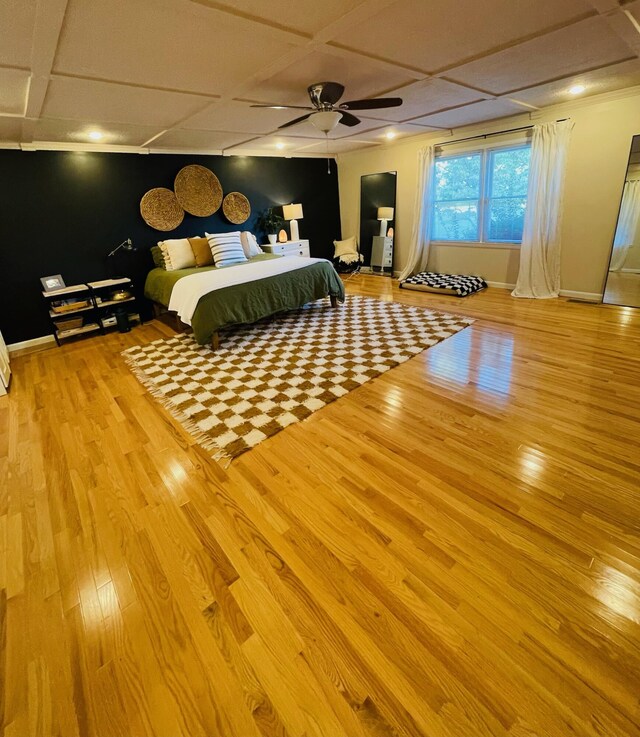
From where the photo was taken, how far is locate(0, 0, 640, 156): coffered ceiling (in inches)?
66.8

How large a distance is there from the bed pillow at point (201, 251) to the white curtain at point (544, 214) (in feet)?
14.1

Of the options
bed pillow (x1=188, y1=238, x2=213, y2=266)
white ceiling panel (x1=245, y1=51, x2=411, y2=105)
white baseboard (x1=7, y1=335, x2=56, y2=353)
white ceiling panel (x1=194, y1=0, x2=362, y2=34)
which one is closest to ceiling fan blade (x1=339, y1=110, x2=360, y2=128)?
white ceiling panel (x1=245, y1=51, x2=411, y2=105)

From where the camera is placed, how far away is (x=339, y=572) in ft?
4.72

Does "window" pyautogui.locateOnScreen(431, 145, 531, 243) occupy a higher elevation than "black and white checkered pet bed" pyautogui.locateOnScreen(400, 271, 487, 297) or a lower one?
higher

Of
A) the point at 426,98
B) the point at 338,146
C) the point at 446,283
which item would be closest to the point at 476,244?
the point at 446,283

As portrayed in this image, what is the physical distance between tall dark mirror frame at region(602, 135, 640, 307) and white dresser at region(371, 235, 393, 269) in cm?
324

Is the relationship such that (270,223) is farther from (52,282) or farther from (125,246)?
(52,282)

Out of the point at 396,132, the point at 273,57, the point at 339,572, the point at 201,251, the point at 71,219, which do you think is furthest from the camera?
the point at 396,132

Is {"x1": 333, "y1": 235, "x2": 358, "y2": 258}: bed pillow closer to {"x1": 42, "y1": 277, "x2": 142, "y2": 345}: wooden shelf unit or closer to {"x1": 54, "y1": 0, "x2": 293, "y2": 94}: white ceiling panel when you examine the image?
{"x1": 42, "y1": 277, "x2": 142, "y2": 345}: wooden shelf unit

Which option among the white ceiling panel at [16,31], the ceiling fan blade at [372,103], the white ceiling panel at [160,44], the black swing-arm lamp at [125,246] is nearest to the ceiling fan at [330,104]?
the ceiling fan blade at [372,103]

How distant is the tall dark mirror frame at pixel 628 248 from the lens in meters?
3.88

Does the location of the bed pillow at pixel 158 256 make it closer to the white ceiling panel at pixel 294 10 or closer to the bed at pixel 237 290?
the bed at pixel 237 290

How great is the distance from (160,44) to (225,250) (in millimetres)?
2780

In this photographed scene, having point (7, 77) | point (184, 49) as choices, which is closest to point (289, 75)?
point (184, 49)
